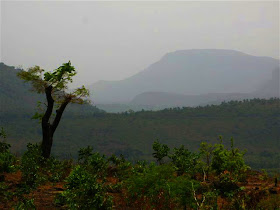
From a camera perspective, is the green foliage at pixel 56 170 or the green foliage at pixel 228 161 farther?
the green foliage at pixel 56 170

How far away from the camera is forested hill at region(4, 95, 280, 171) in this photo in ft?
322

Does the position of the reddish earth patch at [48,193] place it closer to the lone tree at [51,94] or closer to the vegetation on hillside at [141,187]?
the vegetation on hillside at [141,187]

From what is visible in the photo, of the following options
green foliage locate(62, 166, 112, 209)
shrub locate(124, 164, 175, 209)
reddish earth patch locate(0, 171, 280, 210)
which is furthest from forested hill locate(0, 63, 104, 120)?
green foliage locate(62, 166, 112, 209)

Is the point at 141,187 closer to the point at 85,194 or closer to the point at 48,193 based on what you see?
the point at 85,194

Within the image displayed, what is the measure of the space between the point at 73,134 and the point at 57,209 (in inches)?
3875

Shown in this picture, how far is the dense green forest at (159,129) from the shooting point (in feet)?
321

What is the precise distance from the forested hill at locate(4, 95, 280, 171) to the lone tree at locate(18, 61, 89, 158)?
74937mm

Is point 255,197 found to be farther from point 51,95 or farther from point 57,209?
point 51,95

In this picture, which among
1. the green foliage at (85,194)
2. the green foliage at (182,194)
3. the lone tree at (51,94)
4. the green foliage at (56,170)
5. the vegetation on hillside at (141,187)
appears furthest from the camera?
the lone tree at (51,94)

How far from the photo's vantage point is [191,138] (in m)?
102

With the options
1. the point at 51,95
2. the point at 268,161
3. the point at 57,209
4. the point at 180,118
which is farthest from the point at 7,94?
the point at 57,209

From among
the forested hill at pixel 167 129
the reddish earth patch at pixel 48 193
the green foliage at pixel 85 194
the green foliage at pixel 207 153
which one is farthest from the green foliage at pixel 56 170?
the forested hill at pixel 167 129

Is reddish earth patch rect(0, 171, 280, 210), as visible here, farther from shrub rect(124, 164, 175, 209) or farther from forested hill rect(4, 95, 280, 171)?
forested hill rect(4, 95, 280, 171)

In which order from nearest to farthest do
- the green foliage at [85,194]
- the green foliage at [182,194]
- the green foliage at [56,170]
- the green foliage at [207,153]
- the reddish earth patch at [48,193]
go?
the green foliage at [85,194], the green foliage at [182,194], the reddish earth patch at [48,193], the green foliage at [56,170], the green foliage at [207,153]
